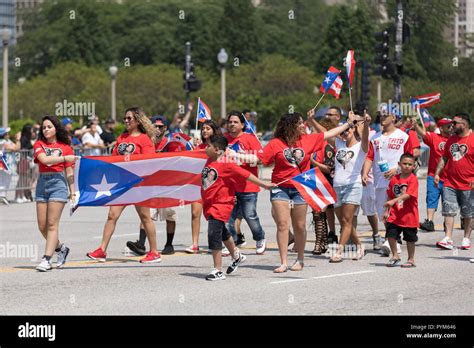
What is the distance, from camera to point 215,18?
371 ft

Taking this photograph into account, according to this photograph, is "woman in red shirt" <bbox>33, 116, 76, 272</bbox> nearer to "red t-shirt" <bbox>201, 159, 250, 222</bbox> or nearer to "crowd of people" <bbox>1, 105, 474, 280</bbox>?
"crowd of people" <bbox>1, 105, 474, 280</bbox>

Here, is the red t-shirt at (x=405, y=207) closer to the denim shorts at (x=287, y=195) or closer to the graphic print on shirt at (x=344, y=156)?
the graphic print on shirt at (x=344, y=156)

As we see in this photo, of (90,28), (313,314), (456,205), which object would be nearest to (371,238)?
(456,205)

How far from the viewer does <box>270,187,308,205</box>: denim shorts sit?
13414mm

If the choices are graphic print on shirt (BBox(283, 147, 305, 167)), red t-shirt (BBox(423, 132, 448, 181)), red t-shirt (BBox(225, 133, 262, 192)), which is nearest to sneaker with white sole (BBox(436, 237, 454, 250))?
red t-shirt (BBox(423, 132, 448, 181))

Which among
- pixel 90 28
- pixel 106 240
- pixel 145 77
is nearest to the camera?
pixel 106 240

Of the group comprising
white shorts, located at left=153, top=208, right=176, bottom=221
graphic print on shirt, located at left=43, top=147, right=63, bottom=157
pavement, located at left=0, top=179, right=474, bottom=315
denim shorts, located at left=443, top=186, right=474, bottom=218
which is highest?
graphic print on shirt, located at left=43, top=147, right=63, bottom=157

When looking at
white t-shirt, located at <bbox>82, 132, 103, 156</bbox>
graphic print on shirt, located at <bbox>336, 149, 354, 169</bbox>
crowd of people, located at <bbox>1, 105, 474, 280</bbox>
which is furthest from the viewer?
white t-shirt, located at <bbox>82, 132, 103, 156</bbox>

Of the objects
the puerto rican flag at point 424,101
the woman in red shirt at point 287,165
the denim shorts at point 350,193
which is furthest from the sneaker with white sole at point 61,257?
the puerto rican flag at point 424,101

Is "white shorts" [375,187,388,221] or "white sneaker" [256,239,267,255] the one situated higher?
"white shorts" [375,187,388,221]

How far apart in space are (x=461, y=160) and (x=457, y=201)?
2.04 feet

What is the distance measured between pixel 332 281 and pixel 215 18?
334 feet

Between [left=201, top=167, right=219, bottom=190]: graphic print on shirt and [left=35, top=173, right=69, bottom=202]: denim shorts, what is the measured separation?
1836mm

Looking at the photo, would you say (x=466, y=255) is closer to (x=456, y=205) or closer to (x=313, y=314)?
(x=456, y=205)
